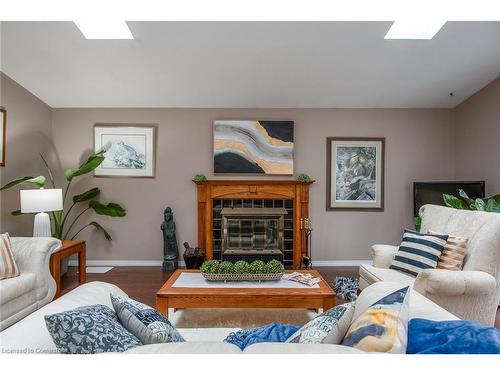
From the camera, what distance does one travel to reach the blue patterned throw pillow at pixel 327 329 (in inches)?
40.5

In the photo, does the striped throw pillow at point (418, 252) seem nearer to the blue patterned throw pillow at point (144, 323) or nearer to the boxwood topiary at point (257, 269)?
the boxwood topiary at point (257, 269)

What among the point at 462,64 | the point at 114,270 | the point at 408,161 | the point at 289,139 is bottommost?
the point at 114,270

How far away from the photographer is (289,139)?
4727 mm

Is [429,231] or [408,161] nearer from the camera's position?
[429,231]

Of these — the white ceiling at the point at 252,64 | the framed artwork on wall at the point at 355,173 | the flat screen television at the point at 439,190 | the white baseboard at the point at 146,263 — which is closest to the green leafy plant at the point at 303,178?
the framed artwork on wall at the point at 355,173

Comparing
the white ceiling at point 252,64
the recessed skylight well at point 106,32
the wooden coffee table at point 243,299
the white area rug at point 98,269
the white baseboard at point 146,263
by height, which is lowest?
the white area rug at point 98,269

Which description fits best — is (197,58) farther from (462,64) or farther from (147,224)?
(462,64)

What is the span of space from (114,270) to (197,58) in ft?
9.69

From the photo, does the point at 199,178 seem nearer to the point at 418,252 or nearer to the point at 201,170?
the point at 201,170

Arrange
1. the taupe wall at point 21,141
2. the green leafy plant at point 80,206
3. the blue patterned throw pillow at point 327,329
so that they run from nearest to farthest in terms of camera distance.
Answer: the blue patterned throw pillow at point 327,329 < the taupe wall at point 21,141 < the green leafy plant at point 80,206

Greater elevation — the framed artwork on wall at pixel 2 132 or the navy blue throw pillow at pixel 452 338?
the framed artwork on wall at pixel 2 132

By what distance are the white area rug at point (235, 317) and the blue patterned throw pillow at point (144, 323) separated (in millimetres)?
1516
